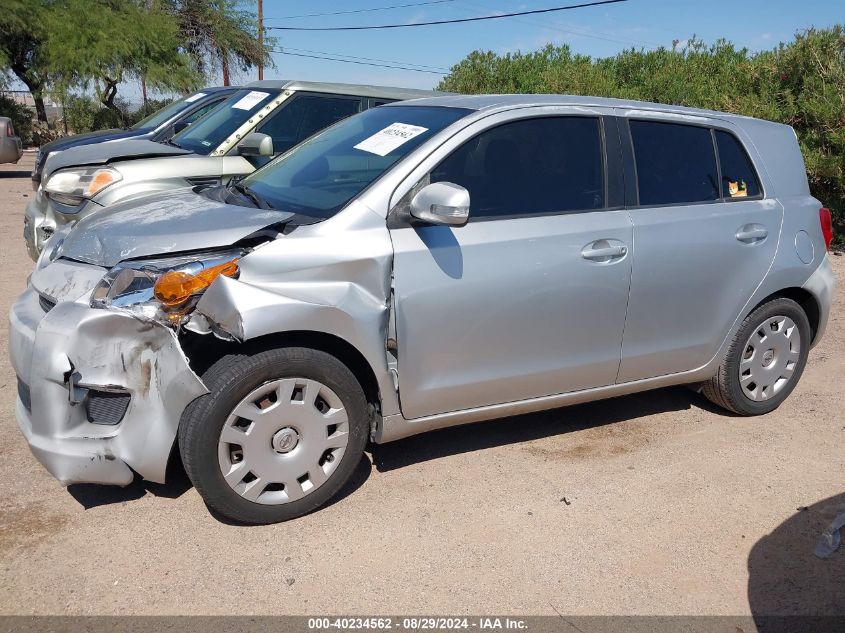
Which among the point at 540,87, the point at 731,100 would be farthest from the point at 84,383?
the point at 540,87

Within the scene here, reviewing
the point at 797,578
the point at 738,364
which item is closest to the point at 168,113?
the point at 738,364

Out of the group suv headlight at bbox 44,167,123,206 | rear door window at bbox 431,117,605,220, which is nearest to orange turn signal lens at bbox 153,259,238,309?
rear door window at bbox 431,117,605,220

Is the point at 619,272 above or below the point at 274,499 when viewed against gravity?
above

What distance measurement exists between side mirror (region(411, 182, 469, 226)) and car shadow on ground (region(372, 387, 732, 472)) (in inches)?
54.9

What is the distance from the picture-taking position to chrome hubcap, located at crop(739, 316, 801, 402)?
4820mm

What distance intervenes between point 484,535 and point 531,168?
5.82 ft

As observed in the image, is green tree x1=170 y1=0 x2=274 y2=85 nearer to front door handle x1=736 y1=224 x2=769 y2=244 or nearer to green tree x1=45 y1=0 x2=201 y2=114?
green tree x1=45 y1=0 x2=201 y2=114

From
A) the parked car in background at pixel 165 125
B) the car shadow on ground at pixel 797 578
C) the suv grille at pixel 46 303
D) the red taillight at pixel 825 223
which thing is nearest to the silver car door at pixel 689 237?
the red taillight at pixel 825 223

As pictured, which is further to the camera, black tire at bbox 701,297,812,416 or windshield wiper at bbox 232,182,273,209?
Result: black tire at bbox 701,297,812,416

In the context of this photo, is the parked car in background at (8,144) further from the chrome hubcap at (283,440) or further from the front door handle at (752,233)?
the front door handle at (752,233)

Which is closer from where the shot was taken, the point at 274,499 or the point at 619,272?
the point at 274,499

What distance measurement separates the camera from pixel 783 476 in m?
4.23

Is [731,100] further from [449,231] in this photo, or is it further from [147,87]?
[147,87]

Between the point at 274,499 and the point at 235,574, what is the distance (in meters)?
0.38
